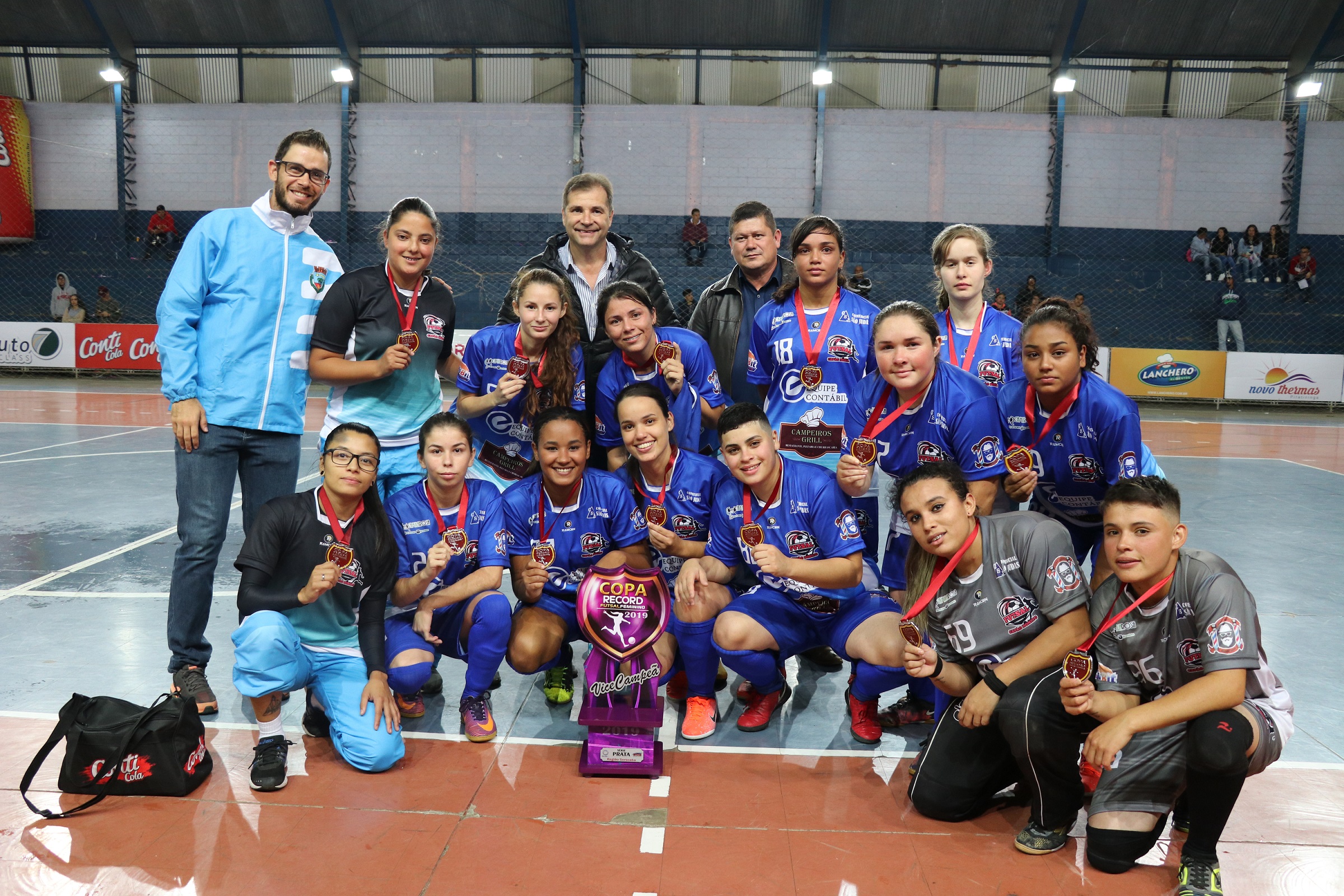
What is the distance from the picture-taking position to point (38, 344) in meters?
18.8

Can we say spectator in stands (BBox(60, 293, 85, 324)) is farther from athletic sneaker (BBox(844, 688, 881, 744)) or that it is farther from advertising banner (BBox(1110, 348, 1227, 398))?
advertising banner (BBox(1110, 348, 1227, 398))

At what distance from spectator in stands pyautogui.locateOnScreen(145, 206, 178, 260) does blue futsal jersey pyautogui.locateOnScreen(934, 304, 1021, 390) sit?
22.9 metres

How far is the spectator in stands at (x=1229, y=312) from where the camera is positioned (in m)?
19.9

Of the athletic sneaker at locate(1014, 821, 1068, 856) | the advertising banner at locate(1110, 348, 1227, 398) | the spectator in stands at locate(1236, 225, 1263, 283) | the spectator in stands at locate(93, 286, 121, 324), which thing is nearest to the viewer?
the athletic sneaker at locate(1014, 821, 1068, 856)

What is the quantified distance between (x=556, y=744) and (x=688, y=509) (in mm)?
1171

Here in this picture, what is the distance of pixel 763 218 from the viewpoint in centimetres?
494

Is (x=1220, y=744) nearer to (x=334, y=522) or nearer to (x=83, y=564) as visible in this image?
(x=334, y=522)

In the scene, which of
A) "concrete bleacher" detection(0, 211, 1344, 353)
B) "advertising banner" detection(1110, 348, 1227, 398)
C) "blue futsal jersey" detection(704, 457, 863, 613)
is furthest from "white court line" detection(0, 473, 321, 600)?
"advertising banner" detection(1110, 348, 1227, 398)

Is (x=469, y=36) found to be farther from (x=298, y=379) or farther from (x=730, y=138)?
(x=298, y=379)

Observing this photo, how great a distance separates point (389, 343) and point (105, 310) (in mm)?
19775

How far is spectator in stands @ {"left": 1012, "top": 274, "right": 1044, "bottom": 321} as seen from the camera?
64.3 ft

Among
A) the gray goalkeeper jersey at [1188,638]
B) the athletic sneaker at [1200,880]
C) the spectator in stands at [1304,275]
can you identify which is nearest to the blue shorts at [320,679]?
the gray goalkeeper jersey at [1188,638]

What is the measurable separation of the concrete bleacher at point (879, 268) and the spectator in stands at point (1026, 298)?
0.80 meters

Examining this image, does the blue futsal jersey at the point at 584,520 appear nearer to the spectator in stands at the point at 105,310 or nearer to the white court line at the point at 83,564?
the white court line at the point at 83,564
